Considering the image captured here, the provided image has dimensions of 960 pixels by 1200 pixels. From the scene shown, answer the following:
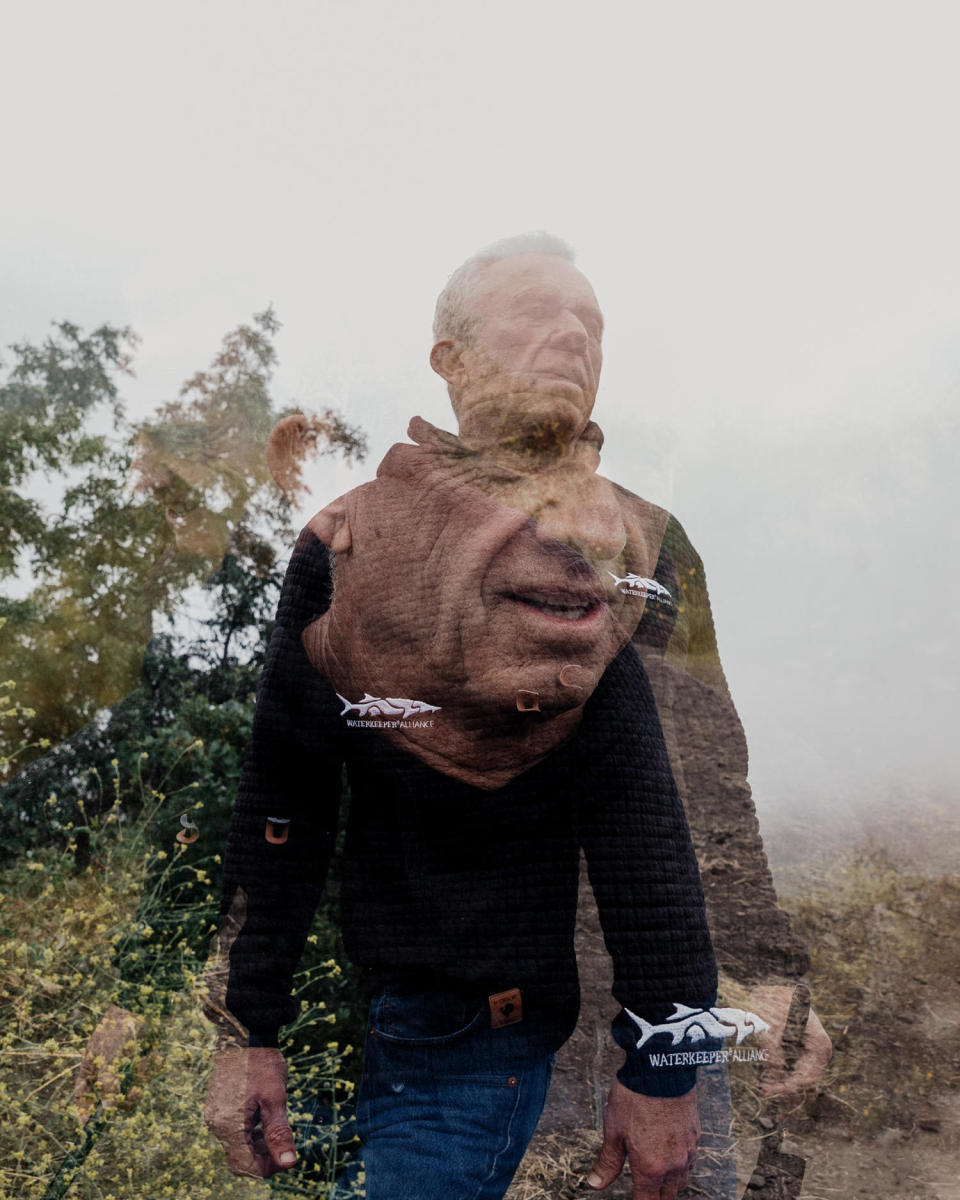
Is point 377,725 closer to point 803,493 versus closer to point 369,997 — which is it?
point 369,997

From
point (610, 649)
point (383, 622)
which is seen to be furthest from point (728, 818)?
point (383, 622)

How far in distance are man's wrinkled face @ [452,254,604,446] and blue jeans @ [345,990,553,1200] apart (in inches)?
39.1

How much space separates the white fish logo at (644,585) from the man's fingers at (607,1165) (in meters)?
0.90

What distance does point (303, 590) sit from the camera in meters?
1.65

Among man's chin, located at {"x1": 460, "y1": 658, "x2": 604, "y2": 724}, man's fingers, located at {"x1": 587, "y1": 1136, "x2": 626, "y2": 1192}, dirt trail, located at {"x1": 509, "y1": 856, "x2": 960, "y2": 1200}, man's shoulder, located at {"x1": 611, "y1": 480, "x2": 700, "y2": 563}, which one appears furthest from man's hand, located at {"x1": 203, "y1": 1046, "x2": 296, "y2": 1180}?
man's shoulder, located at {"x1": 611, "y1": 480, "x2": 700, "y2": 563}

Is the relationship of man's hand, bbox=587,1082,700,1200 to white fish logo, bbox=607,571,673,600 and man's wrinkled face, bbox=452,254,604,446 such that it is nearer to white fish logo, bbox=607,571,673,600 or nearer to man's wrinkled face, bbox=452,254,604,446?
white fish logo, bbox=607,571,673,600

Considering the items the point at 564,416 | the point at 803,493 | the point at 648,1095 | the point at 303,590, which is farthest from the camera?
the point at 803,493

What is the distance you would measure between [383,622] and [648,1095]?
34.2 inches

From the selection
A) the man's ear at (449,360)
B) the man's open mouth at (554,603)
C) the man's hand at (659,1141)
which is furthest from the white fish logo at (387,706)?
the man's hand at (659,1141)

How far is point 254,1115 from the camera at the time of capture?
5.21 feet

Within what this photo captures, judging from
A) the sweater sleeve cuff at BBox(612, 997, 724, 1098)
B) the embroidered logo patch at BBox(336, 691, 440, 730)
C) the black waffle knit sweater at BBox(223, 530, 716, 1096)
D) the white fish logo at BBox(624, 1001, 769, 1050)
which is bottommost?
the sweater sleeve cuff at BBox(612, 997, 724, 1098)

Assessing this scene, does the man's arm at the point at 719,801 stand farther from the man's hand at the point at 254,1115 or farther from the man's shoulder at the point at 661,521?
the man's hand at the point at 254,1115

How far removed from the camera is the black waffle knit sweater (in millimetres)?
1429

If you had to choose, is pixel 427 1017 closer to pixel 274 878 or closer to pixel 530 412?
pixel 274 878
